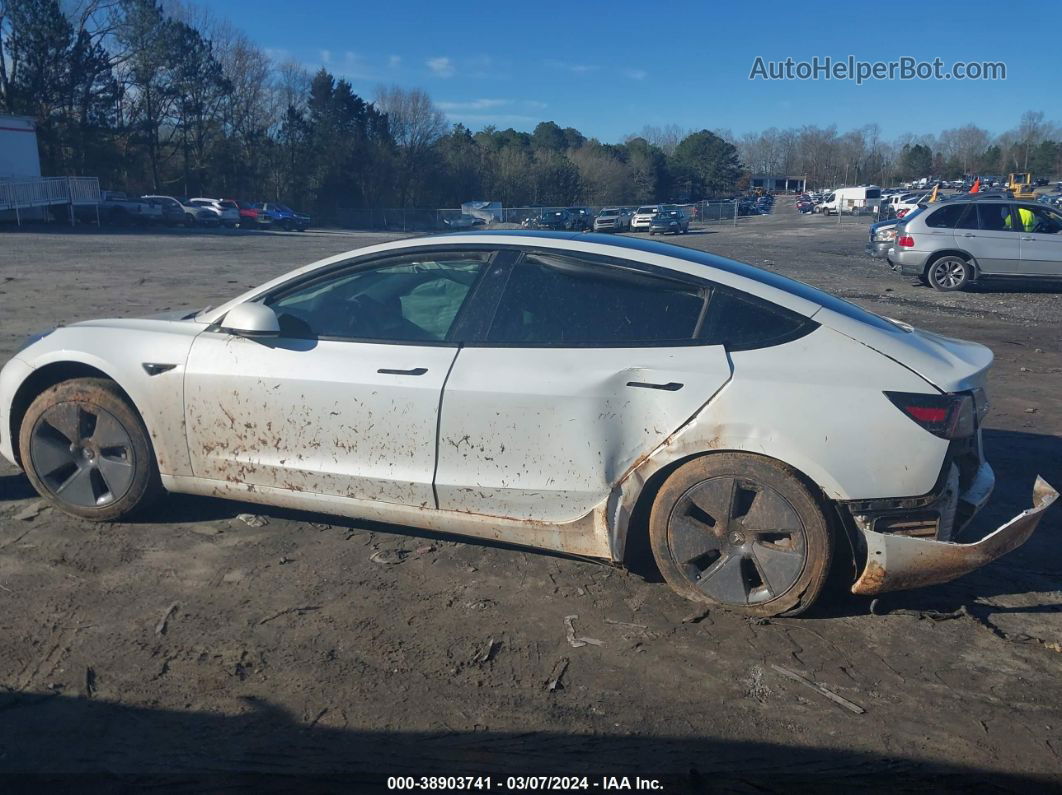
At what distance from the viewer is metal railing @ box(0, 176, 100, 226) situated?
3922 cm

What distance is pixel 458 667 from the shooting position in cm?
344

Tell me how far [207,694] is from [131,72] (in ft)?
222

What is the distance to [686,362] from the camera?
12.4 feet

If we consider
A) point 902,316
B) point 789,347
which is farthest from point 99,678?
point 902,316

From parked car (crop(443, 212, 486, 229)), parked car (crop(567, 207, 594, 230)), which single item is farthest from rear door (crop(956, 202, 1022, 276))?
parked car (crop(443, 212, 486, 229))

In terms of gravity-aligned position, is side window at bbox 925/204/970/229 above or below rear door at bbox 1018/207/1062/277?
above

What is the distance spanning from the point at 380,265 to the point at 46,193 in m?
45.5

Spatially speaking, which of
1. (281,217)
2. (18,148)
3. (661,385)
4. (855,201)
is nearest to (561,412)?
(661,385)

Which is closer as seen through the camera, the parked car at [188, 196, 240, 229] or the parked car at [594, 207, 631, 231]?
the parked car at [594, 207, 631, 231]

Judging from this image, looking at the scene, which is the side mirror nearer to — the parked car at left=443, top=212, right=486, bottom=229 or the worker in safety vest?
the worker in safety vest

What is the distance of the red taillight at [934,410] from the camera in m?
3.56

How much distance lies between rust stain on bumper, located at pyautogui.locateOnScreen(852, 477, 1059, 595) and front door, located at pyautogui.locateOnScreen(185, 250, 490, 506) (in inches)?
75.3

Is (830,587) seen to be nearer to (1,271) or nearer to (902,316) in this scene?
(902,316)

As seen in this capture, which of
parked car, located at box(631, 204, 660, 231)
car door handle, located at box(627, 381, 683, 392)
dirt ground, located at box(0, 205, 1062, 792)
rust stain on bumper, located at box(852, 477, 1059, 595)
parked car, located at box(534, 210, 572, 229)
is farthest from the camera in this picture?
parked car, located at box(631, 204, 660, 231)
